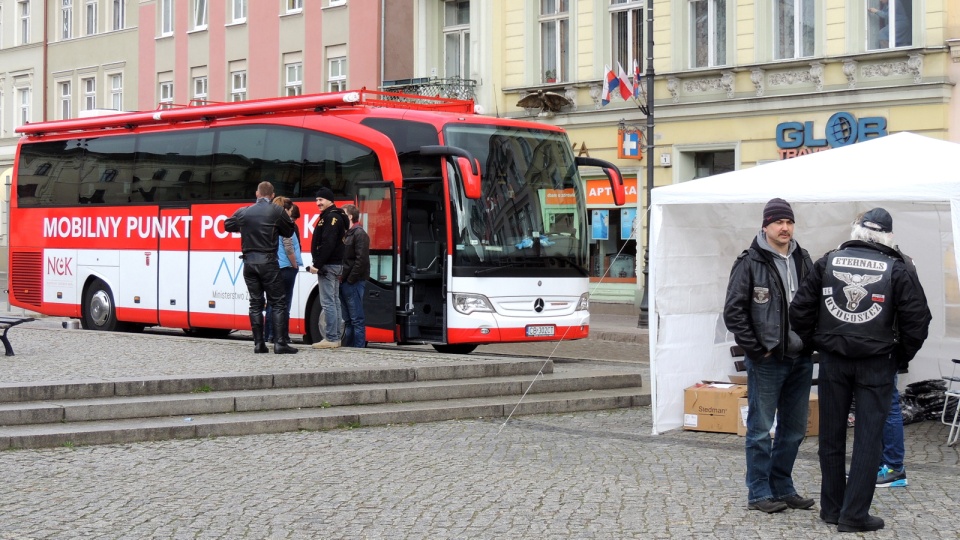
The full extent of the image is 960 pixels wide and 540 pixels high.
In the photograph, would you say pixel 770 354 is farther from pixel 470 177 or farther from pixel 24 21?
pixel 24 21

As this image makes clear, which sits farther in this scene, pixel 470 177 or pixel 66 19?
pixel 66 19

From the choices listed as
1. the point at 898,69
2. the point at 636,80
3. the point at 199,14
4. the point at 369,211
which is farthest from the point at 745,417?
the point at 199,14

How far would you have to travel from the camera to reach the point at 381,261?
18.2m

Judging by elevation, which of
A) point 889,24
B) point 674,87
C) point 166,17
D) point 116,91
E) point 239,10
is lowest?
point 674,87

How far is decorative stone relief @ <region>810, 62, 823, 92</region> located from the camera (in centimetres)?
2798

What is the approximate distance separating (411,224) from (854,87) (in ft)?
41.0

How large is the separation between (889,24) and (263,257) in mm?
15805

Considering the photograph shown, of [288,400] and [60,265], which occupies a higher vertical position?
[60,265]

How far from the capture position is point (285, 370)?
45.3 ft

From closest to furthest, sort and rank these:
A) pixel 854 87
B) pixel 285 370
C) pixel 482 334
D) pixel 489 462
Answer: pixel 489 462
pixel 285 370
pixel 482 334
pixel 854 87

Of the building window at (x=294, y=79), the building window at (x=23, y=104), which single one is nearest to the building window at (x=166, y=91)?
the building window at (x=294, y=79)

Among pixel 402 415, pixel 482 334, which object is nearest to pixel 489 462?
pixel 402 415

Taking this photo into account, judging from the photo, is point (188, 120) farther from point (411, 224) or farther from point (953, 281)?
point (953, 281)

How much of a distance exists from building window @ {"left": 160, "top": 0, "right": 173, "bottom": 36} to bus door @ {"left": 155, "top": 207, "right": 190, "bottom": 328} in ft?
88.8
